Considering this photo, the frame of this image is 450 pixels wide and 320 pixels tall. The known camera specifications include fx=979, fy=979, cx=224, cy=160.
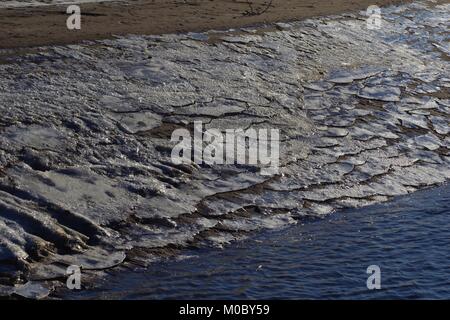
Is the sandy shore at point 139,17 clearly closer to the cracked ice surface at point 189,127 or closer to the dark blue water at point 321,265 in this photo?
the cracked ice surface at point 189,127

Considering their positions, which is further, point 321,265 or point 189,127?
point 189,127

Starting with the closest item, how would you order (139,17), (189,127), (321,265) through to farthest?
(321,265) → (189,127) → (139,17)

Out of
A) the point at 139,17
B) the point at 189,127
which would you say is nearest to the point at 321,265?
the point at 189,127

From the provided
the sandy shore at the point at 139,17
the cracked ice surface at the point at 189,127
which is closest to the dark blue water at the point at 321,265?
the cracked ice surface at the point at 189,127

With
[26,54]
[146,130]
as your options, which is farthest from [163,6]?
[146,130]

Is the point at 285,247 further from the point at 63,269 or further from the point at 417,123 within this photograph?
the point at 417,123

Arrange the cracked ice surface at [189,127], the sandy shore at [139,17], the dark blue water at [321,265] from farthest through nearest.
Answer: the sandy shore at [139,17] < the cracked ice surface at [189,127] < the dark blue water at [321,265]

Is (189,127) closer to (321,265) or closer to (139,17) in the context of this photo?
(321,265)
